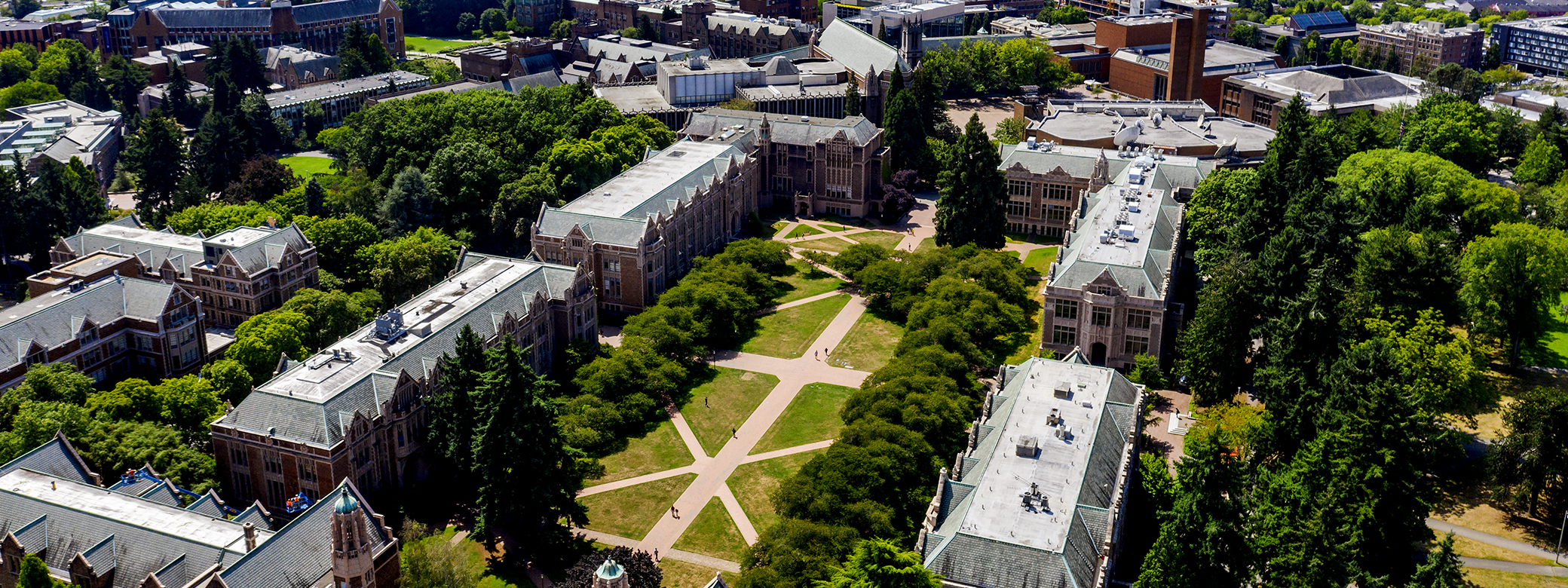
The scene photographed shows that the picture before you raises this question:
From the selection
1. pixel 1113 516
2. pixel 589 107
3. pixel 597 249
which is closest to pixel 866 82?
pixel 589 107

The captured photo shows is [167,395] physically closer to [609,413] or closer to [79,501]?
[79,501]

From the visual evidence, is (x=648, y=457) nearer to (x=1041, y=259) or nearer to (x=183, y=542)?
(x=183, y=542)

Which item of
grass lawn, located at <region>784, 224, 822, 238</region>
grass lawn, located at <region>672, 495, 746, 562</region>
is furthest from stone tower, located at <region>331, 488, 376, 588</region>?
grass lawn, located at <region>784, 224, 822, 238</region>

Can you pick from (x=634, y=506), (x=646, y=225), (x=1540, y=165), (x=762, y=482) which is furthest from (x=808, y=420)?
(x=1540, y=165)

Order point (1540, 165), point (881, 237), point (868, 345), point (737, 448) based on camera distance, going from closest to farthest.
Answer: point (737, 448) < point (868, 345) < point (881, 237) < point (1540, 165)

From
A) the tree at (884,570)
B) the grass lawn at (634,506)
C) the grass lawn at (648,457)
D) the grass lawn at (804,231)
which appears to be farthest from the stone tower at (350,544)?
the grass lawn at (804,231)

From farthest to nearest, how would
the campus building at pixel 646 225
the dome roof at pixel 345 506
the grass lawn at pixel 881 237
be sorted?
the grass lawn at pixel 881 237
the campus building at pixel 646 225
the dome roof at pixel 345 506

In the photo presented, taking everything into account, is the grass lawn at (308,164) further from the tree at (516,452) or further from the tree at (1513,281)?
the tree at (1513,281)
